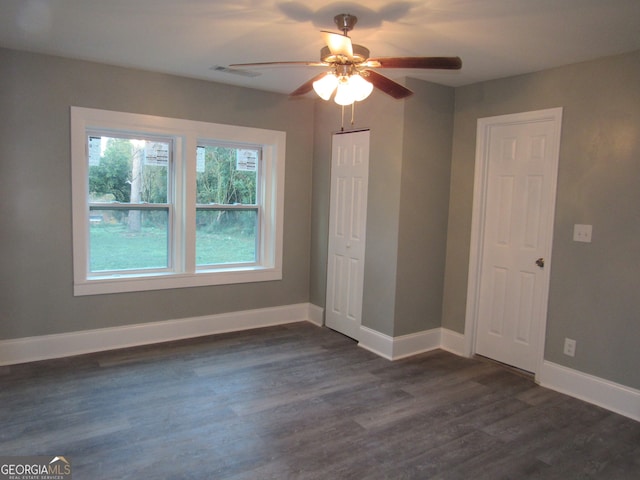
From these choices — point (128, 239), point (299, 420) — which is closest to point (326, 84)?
point (299, 420)

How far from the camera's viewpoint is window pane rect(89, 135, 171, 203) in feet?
13.0

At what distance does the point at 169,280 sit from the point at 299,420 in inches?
78.7

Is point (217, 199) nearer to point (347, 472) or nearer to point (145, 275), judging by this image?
point (145, 275)

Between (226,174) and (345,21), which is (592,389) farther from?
(226,174)

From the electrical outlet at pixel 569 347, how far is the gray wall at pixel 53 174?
3.22 meters

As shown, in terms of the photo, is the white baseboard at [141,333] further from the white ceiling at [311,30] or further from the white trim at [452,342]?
the white ceiling at [311,30]

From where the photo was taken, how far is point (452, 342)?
4.30m

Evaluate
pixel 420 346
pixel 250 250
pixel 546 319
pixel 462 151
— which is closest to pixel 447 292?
pixel 420 346

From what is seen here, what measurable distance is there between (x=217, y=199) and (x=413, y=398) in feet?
8.66

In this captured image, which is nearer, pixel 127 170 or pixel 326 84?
pixel 326 84

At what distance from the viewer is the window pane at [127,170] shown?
3965mm

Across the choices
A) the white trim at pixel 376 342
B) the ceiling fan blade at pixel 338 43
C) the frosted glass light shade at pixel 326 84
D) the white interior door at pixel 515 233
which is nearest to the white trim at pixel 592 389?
the white interior door at pixel 515 233

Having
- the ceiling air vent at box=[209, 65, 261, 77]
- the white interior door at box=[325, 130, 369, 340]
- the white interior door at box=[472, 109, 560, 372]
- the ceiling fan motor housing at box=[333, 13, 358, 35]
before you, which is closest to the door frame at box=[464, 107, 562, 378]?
the white interior door at box=[472, 109, 560, 372]

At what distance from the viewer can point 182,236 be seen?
4363mm
